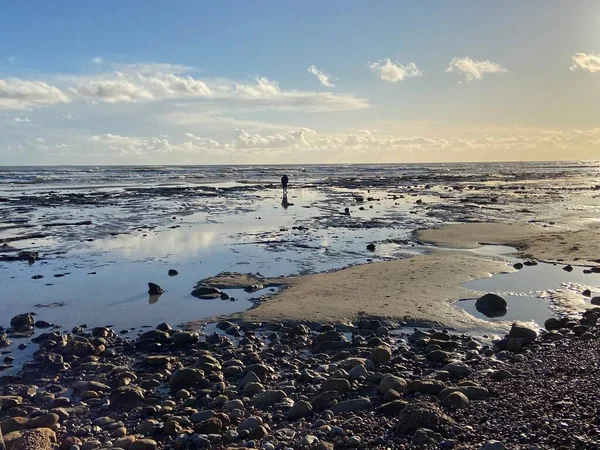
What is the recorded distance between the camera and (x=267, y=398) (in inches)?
313

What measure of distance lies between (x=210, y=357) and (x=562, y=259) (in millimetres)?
13940

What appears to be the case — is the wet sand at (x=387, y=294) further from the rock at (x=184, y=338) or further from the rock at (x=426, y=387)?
the rock at (x=426, y=387)

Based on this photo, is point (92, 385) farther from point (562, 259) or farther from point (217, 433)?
point (562, 259)

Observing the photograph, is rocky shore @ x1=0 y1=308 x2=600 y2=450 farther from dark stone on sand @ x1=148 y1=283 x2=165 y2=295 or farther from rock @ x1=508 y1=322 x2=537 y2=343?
dark stone on sand @ x1=148 y1=283 x2=165 y2=295

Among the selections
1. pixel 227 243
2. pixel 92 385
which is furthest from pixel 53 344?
pixel 227 243

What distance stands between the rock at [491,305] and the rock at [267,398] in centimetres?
656

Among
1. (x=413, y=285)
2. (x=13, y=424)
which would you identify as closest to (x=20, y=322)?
(x=13, y=424)

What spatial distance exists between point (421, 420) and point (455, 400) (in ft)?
3.22

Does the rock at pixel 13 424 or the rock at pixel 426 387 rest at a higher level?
the rock at pixel 426 387

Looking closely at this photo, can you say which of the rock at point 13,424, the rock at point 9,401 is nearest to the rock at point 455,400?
the rock at point 13,424

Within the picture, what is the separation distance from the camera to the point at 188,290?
1528cm

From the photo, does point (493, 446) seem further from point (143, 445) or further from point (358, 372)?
point (143, 445)

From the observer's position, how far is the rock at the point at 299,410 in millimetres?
7422

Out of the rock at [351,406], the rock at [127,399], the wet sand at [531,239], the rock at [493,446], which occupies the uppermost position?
the wet sand at [531,239]
